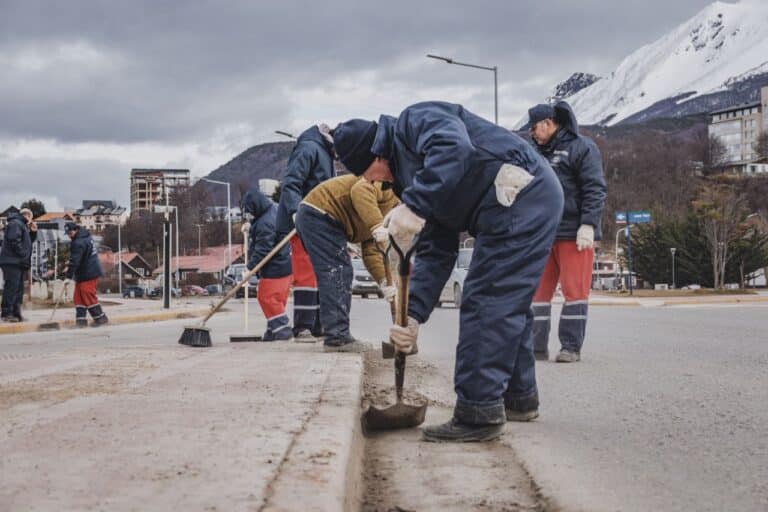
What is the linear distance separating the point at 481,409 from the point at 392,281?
190 centimetres

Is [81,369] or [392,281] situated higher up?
[392,281]

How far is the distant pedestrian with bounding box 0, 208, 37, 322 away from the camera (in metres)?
15.1

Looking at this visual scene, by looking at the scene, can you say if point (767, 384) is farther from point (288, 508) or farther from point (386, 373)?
point (288, 508)

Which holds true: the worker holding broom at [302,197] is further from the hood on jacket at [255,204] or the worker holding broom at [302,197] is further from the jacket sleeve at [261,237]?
the hood on jacket at [255,204]

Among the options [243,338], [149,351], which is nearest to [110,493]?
[149,351]

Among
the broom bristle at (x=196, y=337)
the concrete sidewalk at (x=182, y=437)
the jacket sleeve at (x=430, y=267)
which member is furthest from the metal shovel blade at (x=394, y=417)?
the broom bristle at (x=196, y=337)

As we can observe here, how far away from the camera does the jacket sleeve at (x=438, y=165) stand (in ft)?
12.4

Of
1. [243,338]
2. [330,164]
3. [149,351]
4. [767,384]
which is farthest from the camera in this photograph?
[243,338]

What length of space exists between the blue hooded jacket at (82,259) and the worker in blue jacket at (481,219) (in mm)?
11226

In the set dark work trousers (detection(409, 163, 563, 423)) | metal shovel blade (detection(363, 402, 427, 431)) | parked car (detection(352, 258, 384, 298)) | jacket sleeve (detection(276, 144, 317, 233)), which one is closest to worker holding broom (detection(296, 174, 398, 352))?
jacket sleeve (detection(276, 144, 317, 233))

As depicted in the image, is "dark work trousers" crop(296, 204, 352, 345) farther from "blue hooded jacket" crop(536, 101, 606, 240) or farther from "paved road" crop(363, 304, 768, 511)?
"blue hooded jacket" crop(536, 101, 606, 240)

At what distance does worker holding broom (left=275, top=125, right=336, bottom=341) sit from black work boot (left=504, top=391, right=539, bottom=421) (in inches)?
173

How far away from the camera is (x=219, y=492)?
2.39 m

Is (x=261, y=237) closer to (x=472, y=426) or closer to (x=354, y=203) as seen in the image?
(x=354, y=203)
